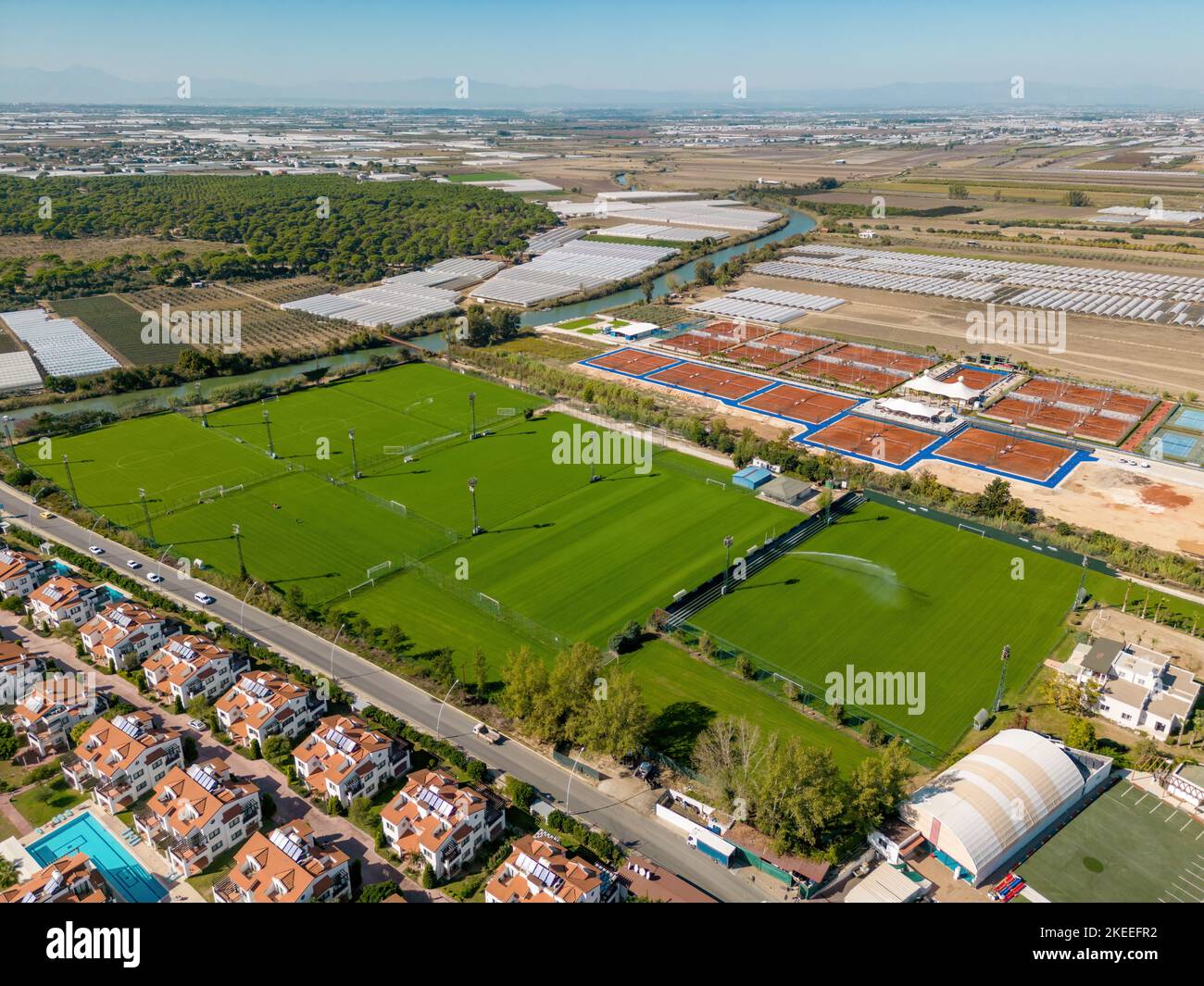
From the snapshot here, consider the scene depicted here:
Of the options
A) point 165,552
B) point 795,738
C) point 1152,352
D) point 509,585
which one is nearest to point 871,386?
point 1152,352

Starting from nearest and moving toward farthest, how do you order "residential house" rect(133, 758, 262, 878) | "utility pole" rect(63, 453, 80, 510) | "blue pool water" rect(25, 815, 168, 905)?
"blue pool water" rect(25, 815, 168, 905) → "residential house" rect(133, 758, 262, 878) → "utility pole" rect(63, 453, 80, 510)

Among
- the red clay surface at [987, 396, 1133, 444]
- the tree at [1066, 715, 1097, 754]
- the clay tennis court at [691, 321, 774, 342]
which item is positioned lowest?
the tree at [1066, 715, 1097, 754]

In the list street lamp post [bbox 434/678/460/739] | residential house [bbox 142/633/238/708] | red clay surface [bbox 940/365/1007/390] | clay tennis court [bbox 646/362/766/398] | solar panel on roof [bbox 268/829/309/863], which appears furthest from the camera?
red clay surface [bbox 940/365/1007/390]

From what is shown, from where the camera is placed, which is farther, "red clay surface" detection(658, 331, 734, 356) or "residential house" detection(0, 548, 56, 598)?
"red clay surface" detection(658, 331, 734, 356)

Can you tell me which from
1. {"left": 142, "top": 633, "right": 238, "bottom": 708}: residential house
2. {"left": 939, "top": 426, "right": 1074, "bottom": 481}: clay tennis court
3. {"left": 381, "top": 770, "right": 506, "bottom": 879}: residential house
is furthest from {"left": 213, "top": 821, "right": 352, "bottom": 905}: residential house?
{"left": 939, "top": 426, "right": 1074, "bottom": 481}: clay tennis court

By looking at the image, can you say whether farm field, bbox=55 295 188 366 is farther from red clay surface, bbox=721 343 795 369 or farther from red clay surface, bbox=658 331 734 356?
red clay surface, bbox=721 343 795 369

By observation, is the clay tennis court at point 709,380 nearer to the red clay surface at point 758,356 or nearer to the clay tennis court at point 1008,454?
the red clay surface at point 758,356
